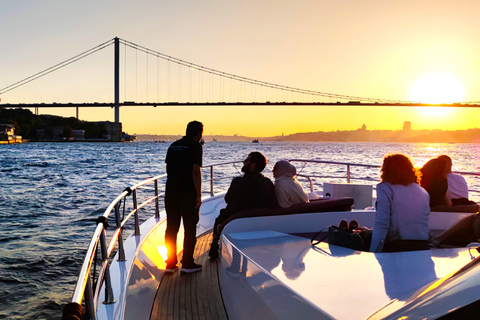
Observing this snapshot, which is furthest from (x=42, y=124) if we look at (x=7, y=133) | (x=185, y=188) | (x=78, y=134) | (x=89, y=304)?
(x=89, y=304)

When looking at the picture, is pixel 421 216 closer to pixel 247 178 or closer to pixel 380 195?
pixel 380 195

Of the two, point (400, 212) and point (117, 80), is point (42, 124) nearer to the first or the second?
point (117, 80)

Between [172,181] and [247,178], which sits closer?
[172,181]

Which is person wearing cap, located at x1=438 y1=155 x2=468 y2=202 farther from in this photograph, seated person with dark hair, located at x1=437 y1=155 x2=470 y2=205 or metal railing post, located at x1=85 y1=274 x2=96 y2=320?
metal railing post, located at x1=85 y1=274 x2=96 y2=320

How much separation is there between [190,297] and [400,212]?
1334mm

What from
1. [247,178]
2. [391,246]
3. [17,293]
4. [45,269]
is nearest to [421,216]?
[391,246]

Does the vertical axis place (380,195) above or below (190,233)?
above

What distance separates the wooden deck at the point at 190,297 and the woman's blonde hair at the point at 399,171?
1138 mm

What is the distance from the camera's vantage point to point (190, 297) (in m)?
2.88

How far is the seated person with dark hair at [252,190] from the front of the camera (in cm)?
335

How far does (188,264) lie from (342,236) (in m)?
1.47

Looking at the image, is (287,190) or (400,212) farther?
(287,190)

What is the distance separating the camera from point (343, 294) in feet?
4.79

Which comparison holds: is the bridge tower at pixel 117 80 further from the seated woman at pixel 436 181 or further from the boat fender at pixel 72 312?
the boat fender at pixel 72 312
